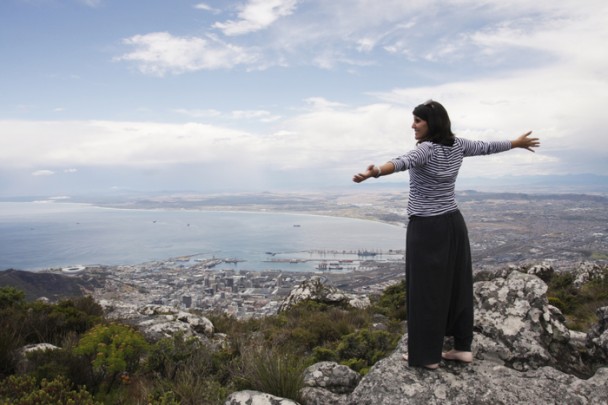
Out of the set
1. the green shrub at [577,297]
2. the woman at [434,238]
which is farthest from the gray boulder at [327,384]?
the green shrub at [577,297]

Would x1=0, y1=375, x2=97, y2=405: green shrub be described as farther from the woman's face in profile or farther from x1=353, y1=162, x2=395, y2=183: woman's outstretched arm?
the woman's face in profile

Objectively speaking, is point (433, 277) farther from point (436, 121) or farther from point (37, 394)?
point (37, 394)

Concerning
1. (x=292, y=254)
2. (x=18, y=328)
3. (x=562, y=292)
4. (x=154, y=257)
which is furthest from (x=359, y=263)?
(x=18, y=328)

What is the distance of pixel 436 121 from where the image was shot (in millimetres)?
3283

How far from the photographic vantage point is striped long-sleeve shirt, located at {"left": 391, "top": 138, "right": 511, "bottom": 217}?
3223 mm

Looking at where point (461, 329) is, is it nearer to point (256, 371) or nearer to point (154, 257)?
point (256, 371)

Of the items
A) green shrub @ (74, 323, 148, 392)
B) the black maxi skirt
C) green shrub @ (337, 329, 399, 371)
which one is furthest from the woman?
green shrub @ (74, 323, 148, 392)

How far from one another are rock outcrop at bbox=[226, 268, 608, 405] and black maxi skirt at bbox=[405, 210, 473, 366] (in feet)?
0.92

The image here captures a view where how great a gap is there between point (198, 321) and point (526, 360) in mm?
7049

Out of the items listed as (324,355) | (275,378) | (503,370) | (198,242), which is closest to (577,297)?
(324,355)

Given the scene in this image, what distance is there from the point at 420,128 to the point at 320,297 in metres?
10.2

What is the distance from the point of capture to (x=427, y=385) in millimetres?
3229

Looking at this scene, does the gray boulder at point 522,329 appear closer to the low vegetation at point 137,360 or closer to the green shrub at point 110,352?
the low vegetation at point 137,360

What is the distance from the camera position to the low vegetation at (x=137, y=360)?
3.85 m
